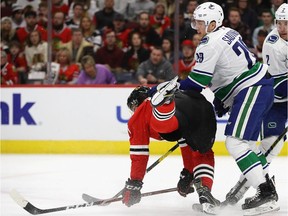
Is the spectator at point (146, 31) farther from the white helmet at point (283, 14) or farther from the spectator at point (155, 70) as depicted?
the white helmet at point (283, 14)

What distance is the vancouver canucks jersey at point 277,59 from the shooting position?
4.56m

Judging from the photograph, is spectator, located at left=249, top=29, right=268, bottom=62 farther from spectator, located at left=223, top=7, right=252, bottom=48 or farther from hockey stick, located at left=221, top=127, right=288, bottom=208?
hockey stick, located at left=221, top=127, right=288, bottom=208

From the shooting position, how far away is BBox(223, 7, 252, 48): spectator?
287 inches

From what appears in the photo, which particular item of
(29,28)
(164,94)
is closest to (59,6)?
(29,28)

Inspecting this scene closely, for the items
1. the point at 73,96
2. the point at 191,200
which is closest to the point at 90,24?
the point at 73,96

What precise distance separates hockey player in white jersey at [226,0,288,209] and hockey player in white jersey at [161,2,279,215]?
371 mm

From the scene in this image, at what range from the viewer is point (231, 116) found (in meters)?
4.13

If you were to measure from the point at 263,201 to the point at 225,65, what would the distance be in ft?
2.47

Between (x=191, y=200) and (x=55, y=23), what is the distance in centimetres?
344

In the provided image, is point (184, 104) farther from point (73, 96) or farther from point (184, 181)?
point (73, 96)

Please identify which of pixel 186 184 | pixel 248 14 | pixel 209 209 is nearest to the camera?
pixel 209 209

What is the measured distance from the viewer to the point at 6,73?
7.55 m

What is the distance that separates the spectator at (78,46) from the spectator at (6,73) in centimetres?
57

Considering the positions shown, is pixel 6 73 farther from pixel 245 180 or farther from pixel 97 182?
pixel 245 180
